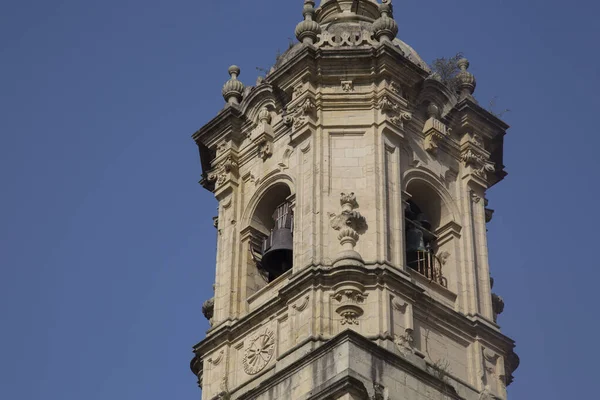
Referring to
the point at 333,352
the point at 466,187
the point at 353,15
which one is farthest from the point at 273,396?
the point at 353,15

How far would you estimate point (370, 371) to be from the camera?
32562mm

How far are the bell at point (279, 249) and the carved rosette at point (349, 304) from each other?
2.55 m

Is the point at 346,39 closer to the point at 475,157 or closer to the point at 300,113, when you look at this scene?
the point at 300,113

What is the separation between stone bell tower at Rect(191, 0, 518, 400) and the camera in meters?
33.7

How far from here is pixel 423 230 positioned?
37312 millimetres

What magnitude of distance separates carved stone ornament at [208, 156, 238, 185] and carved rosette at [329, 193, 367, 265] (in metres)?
3.74

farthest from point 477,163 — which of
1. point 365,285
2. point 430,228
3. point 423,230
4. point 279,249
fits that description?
point 365,285

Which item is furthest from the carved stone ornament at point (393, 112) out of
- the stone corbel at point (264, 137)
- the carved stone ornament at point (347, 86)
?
the stone corbel at point (264, 137)

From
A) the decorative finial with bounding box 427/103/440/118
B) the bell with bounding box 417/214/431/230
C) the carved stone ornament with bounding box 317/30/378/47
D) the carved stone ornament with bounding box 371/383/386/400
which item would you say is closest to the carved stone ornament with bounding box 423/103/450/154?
the decorative finial with bounding box 427/103/440/118

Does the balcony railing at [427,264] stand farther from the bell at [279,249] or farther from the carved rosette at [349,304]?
the carved rosette at [349,304]

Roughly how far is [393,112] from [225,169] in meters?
3.89

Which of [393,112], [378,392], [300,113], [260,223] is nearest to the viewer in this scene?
[378,392]

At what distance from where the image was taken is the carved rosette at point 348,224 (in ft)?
114

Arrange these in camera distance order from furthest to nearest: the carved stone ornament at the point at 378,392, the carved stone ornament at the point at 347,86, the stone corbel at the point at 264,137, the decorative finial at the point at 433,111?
the decorative finial at the point at 433,111 → the stone corbel at the point at 264,137 → the carved stone ornament at the point at 347,86 → the carved stone ornament at the point at 378,392
